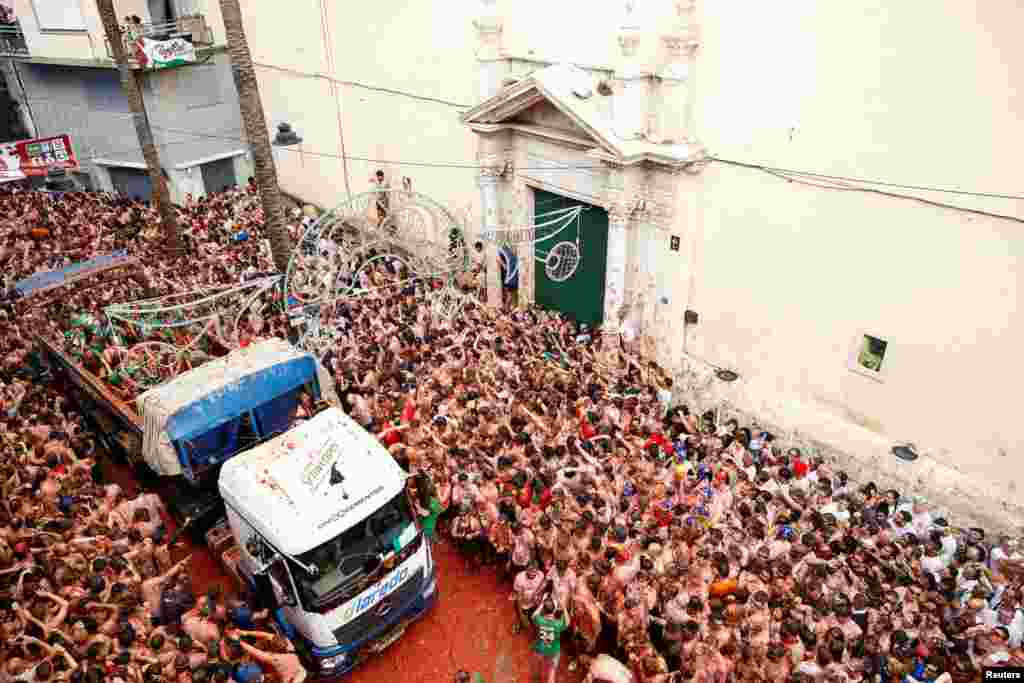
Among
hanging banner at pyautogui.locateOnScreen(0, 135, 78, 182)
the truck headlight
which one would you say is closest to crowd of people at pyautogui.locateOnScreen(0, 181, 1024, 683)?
the truck headlight

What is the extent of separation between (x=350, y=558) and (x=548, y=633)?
2234 millimetres

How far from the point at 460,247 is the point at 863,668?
11.3 m

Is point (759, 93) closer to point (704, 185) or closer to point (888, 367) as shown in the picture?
point (704, 185)

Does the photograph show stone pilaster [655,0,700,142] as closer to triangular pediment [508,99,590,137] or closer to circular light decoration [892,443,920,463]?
triangular pediment [508,99,590,137]

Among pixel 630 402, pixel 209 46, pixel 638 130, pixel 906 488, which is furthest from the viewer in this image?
pixel 209 46

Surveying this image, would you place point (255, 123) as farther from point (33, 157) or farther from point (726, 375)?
point (33, 157)

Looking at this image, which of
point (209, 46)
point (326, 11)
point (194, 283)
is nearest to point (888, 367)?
point (194, 283)

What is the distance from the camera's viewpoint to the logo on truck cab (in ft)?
24.0

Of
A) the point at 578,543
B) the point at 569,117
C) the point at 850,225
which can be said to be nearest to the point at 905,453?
the point at 850,225

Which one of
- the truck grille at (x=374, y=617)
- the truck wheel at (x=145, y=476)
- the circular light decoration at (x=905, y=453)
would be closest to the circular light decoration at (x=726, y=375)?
the circular light decoration at (x=905, y=453)

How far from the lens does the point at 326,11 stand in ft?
58.9

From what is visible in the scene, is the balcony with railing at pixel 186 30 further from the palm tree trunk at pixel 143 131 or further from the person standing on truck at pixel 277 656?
the person standing on truck at pixel 277 656

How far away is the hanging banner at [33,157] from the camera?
61.4ft

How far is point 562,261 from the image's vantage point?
13.8 m
